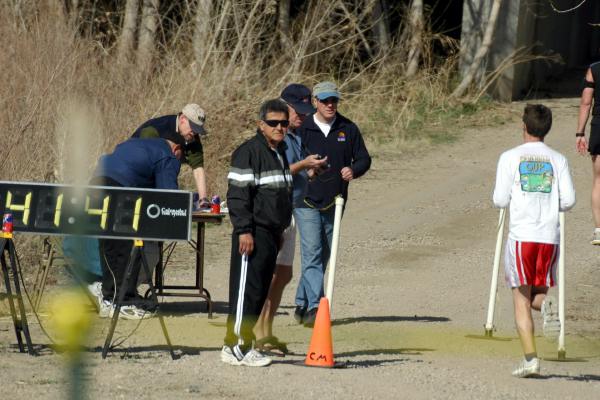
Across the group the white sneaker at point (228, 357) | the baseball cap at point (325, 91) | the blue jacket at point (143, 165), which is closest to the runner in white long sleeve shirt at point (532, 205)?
the white sneaker at point (228, 357)

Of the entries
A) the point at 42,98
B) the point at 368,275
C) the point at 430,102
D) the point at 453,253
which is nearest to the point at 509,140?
the point at 430,102

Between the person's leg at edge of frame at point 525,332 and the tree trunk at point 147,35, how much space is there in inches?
352

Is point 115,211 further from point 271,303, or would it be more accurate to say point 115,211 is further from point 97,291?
point 97,291

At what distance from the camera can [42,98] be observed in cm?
1181

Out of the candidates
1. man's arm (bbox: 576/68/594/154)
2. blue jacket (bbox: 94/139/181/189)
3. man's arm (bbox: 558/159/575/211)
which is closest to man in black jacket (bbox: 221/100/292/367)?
blue jacket (bbox: 94/139/181/189)

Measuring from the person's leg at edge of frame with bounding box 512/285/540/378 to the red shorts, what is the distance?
0.24 ft

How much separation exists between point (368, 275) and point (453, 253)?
167 centimetres

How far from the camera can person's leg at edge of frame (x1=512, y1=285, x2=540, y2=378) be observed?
6.96 metres

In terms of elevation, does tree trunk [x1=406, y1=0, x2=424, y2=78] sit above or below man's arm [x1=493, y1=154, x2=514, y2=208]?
above

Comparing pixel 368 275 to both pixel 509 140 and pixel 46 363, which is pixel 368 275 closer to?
pixel 46 363

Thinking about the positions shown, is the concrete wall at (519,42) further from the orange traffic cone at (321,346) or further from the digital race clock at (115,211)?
the digital race clock at (115,211)

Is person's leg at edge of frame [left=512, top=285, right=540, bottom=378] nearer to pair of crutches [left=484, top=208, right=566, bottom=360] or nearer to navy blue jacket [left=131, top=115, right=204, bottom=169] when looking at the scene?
pair of crutches [left=484, top=208, right=566, bottom=360]

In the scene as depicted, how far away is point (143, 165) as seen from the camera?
821 centimetres

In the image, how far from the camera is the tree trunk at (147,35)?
1528 cm
